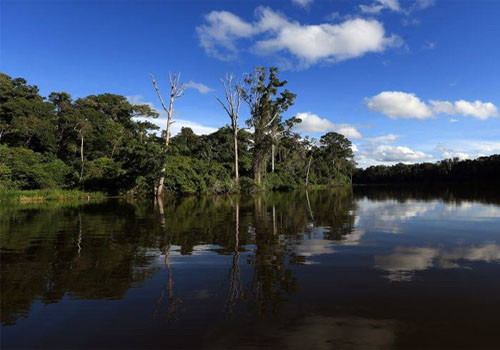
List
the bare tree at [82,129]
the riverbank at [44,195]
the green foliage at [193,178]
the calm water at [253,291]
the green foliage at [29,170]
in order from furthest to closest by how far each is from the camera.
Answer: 1. the bare tree at [82,129]
2. the green foliage at [193,178]
3. the green foliage at [29,170]
4. the riverbank at [44,195]
5. the calm water at [253,291]

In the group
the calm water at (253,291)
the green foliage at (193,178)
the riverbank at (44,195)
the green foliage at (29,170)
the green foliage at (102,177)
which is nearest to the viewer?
the calm water at (253,291)

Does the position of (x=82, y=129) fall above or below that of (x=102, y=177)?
above

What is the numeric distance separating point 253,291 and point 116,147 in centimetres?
4202

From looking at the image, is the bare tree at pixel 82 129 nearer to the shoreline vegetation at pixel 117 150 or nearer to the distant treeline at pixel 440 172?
the shoreline vegetation at pixel 117 150

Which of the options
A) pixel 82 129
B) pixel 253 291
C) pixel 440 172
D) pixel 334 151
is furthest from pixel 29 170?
pixel 440 172

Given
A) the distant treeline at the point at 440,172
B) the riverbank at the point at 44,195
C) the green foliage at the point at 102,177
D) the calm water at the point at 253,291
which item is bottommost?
the calm water at the point at 253,291

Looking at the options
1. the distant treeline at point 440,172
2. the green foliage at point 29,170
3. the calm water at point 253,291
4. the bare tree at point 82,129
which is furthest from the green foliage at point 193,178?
the distant treeline at point 440,172

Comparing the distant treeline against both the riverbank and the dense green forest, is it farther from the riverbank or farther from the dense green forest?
the riverbank

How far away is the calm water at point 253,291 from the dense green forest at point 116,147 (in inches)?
940

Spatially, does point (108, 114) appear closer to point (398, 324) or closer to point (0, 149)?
point (0, 149)

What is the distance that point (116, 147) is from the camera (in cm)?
4272

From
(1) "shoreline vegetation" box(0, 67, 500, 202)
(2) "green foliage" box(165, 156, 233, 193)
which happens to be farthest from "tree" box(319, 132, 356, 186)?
(2) "green foliage" box(165, 156, 233, 193)

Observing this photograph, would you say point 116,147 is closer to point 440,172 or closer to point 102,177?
point 102,177

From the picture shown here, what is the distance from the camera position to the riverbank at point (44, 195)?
2606cm
